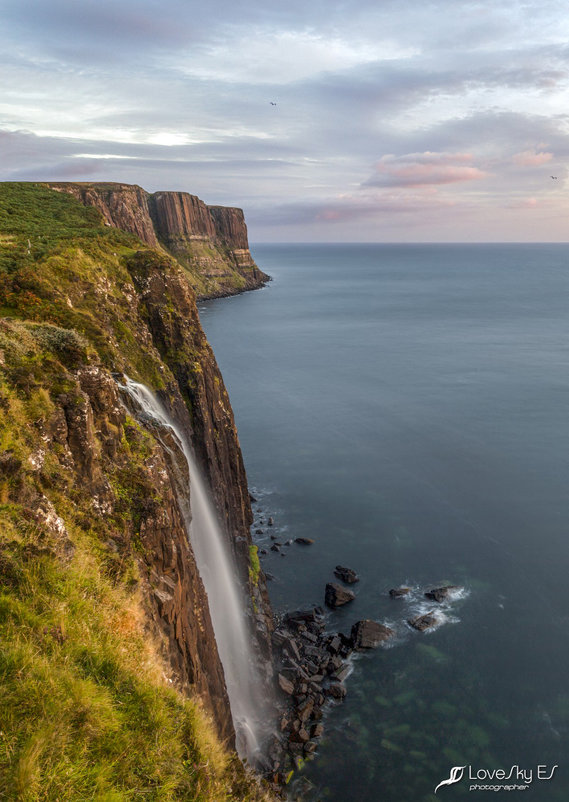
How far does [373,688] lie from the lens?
31812 mm

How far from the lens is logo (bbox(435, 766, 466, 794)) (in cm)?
2652

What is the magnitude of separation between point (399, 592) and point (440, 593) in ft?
10.3

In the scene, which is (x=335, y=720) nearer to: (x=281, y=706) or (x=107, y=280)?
(x=281, y=706)

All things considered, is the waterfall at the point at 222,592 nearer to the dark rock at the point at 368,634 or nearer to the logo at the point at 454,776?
the dark rock at the point at 368,634

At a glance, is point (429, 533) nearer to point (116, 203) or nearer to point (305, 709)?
point (305, 709)

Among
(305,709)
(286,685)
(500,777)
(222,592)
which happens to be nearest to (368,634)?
(286,685)

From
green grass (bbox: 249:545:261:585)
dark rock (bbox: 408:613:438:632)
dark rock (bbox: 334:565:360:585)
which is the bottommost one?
dark rock (bbox: 408:613:438:632)

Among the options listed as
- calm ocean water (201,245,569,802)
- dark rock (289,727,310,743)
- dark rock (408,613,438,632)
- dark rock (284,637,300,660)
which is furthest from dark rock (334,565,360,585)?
dark rock (289,727,310,743)

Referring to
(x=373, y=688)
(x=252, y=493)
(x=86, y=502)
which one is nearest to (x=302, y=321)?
(x=252, y=493)

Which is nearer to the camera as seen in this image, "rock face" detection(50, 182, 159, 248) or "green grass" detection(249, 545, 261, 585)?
"green grass" detection(249, 545, 261, 585)

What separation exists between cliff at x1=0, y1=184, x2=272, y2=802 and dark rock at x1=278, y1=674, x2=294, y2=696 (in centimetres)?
109

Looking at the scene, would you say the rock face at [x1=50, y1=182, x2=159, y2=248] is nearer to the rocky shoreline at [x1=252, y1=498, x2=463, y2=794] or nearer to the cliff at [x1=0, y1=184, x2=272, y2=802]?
the cliff at [x1=0, y1=184, x2=272, y2=802]

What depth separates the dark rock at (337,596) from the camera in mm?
38844

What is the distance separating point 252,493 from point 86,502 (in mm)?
39810
